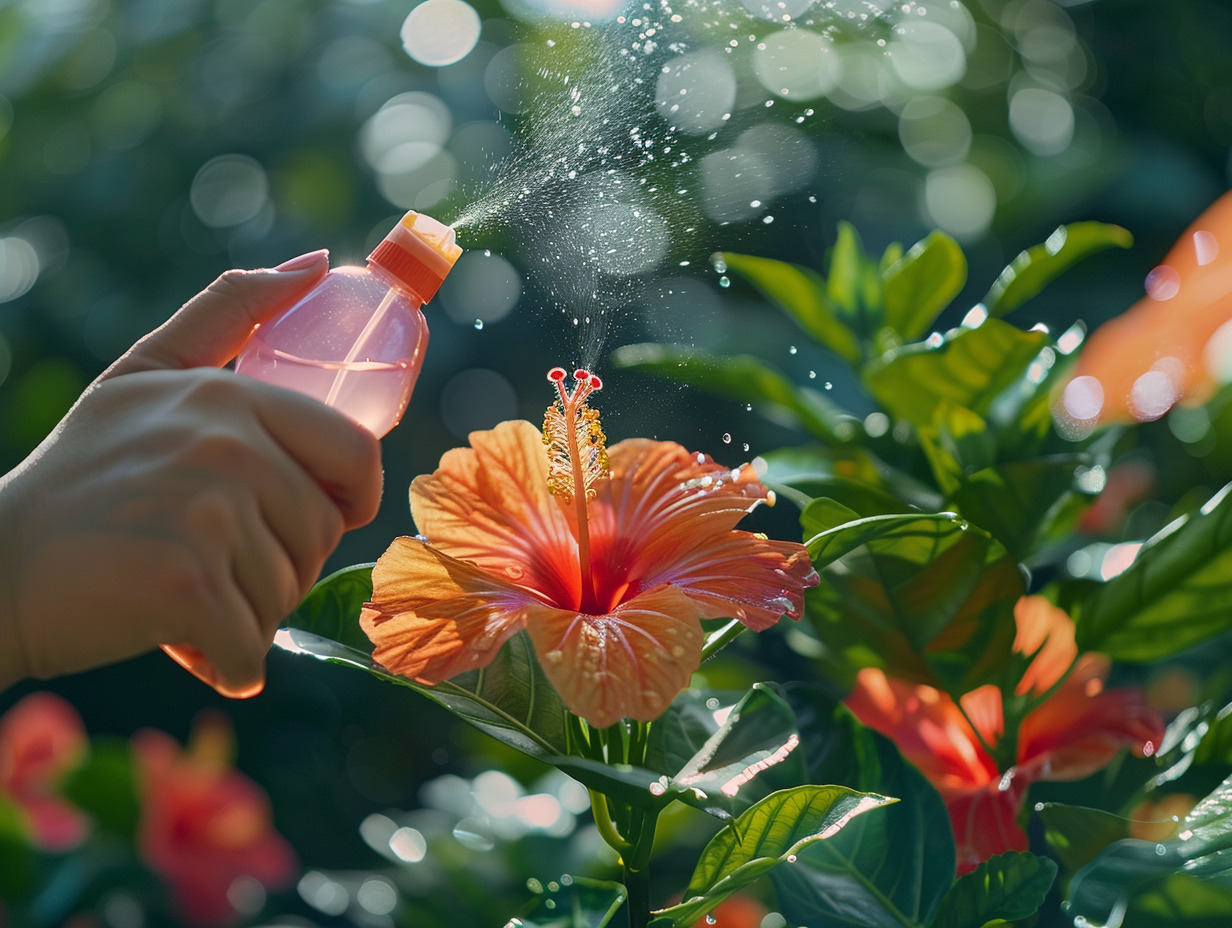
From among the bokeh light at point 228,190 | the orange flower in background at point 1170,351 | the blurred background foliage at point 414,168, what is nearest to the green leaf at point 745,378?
the orange flower in background at point 1170,351

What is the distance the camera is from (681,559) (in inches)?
20.6

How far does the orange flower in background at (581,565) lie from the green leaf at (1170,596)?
0.25 metres

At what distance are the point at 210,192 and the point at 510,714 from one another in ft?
4.38

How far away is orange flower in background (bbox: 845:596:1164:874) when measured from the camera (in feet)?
2.06

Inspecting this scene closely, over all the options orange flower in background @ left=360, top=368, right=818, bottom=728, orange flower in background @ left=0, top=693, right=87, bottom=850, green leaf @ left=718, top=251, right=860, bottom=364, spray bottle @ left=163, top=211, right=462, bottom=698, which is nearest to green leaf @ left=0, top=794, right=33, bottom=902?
orange flower in background @ left=0, top=693, right=87, bottom=850

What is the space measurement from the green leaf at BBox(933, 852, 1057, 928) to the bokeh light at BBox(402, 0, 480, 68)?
137cm

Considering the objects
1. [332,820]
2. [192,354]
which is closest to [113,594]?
[192,354]

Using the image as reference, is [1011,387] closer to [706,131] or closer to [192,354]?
[706,131]

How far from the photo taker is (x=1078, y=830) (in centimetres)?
59

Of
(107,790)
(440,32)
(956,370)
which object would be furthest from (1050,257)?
(107,790)

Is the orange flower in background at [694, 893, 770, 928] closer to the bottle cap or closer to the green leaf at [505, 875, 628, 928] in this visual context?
the green leaf at [505, 875, 628, 928]

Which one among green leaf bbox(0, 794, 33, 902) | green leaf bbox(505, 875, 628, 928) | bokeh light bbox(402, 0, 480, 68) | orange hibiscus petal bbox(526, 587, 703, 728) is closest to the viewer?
orange hibiscus petal bbox(526, 587, 703, 728)

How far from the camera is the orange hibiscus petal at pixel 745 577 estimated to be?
0.47 meters

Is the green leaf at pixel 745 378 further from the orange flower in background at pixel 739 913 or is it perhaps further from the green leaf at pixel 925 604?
the orange flower in background at pixel 739 913
